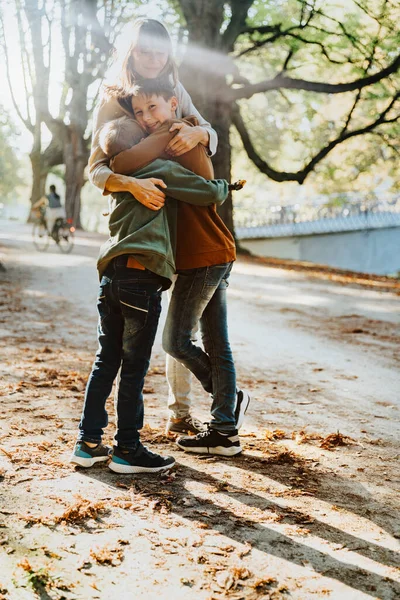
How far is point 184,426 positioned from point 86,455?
861 millimetres

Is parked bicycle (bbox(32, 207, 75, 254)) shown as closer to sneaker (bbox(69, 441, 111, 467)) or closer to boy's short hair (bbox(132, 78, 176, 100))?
sneaker (bbox(69, 441, 111, 467))

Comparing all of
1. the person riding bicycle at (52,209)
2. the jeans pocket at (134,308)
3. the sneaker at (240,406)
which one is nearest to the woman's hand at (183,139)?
the jeans pocket at (134,308)

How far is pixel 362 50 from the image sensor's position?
15094 mm

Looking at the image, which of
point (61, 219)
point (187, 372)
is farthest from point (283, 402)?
point (61, 219)

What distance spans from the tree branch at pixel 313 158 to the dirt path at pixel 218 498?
9.88 meters

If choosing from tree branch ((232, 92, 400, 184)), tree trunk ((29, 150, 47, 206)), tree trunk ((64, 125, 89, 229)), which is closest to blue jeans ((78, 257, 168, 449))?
tree branch ((232, 92, 400, 184))

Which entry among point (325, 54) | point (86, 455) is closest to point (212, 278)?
point (86, 455)

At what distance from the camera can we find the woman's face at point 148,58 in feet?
10.7

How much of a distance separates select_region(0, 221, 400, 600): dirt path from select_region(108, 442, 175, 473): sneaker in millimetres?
62

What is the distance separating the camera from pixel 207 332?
12.4 ft

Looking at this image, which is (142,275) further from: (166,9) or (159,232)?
(166,9)

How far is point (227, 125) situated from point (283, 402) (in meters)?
12.5

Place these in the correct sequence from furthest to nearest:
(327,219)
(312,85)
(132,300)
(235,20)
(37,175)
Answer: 1. (327,219)
2. (37,175)
3. (235,20)
4. (312,85)
5. (132,300)

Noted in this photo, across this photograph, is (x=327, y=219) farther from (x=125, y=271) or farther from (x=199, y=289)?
(x=125, y=271)
